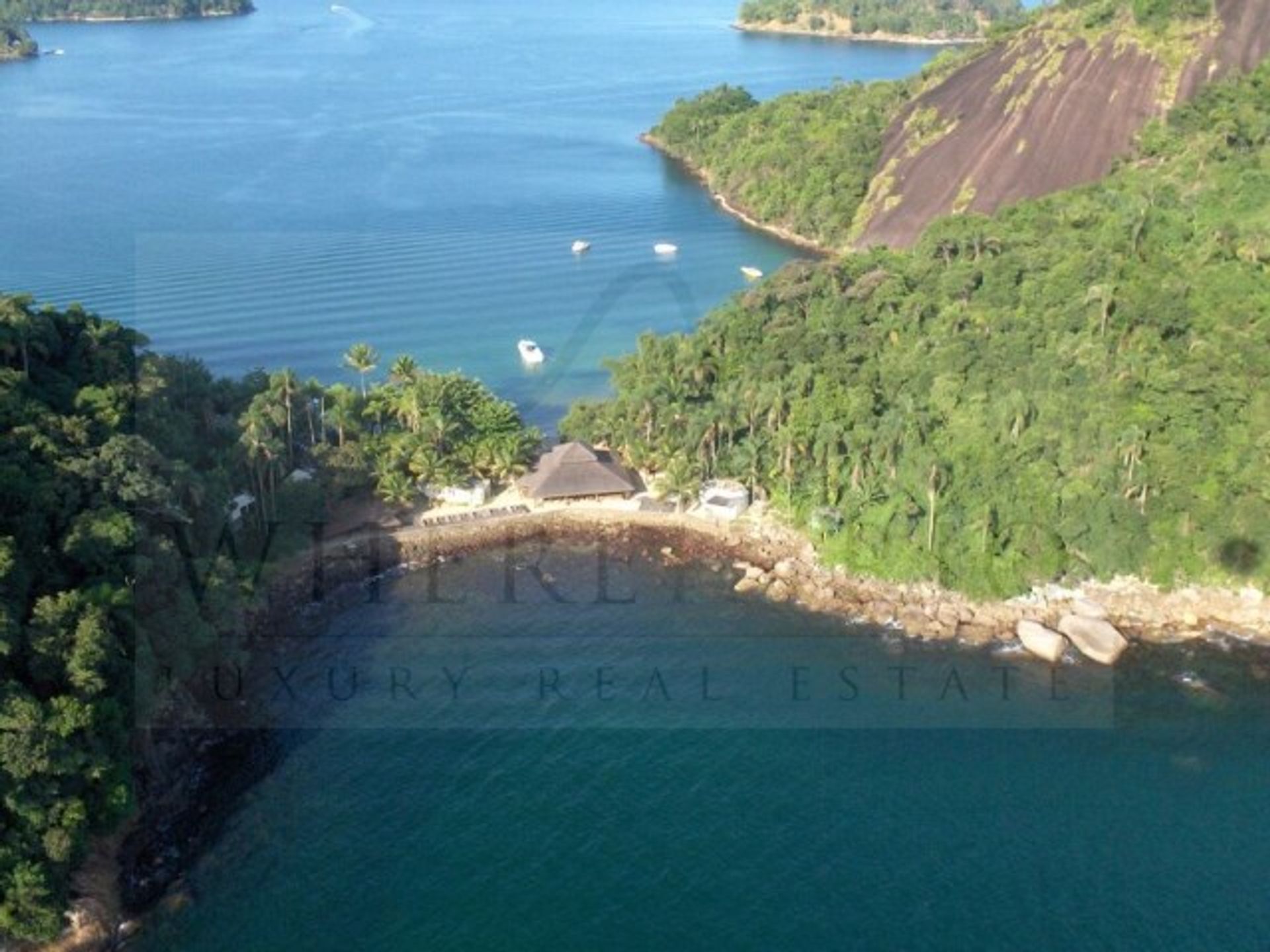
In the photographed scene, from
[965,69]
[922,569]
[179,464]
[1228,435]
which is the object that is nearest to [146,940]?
[179,464]

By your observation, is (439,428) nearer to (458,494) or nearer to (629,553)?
(458,494)

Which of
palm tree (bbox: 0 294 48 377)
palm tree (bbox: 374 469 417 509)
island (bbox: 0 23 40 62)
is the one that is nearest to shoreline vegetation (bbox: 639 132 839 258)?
palm tree (bbox: 374 469 417 509)

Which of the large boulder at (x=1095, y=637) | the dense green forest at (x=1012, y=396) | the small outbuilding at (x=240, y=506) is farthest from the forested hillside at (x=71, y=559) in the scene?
the large boulder at (x=1095, y=637)

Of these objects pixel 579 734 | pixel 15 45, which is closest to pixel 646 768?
pixel 579 734

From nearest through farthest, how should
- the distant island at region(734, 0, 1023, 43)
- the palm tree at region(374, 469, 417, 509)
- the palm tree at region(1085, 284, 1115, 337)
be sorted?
1. the palm tree at region(1085, 284, 1115, 337)
2. the palm tree at region(374, 469, 417, 509)
3. the distant island at region(734, 0, 1023, 43)

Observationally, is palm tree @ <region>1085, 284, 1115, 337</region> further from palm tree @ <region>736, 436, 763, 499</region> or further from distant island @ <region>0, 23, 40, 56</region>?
distant island @ <region>0, 23, 40, 56</region>

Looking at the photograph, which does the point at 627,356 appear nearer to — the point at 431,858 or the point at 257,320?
the point at 257,320

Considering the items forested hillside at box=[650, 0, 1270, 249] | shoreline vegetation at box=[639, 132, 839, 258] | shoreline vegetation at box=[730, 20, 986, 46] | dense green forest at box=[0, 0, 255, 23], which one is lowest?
shoreline vegetation at box=[639, 132, 839, 258]

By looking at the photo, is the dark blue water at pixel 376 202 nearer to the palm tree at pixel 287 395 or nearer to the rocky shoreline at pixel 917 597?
the palm tree at pixel 287 395
